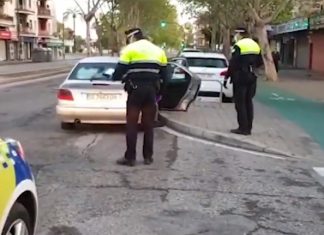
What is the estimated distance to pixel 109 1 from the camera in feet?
241

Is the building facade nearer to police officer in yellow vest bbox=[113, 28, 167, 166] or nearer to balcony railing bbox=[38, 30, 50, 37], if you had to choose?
police officer in yellow vest bbox=[113, 28, 167, 166]

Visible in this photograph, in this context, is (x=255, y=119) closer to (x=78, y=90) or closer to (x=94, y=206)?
(x=78, y=90)

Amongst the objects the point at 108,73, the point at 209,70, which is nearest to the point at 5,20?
the point at 209,70

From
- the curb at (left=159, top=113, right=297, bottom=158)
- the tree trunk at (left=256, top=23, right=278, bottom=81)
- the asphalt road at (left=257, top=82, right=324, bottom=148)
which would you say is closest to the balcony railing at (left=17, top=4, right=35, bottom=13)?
the tree trunk at (left=256, top=23, right=278, bottom=81)

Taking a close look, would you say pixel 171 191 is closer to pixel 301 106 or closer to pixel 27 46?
pixel 301 106

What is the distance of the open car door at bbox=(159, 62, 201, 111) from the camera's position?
538 inches

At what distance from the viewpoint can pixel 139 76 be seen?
8.05 metres

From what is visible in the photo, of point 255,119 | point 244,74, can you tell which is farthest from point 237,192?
point 255,119

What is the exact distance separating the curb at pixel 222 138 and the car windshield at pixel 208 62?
6.32 m

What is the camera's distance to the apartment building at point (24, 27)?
252 feet

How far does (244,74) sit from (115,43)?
68.8 metres

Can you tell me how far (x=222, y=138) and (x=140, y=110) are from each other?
2.64 m

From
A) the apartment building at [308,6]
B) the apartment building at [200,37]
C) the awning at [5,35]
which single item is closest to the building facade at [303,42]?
the apartment building at [308,6]

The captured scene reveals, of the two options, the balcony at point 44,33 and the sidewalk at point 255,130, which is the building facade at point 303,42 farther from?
the balcony at point 44,33
